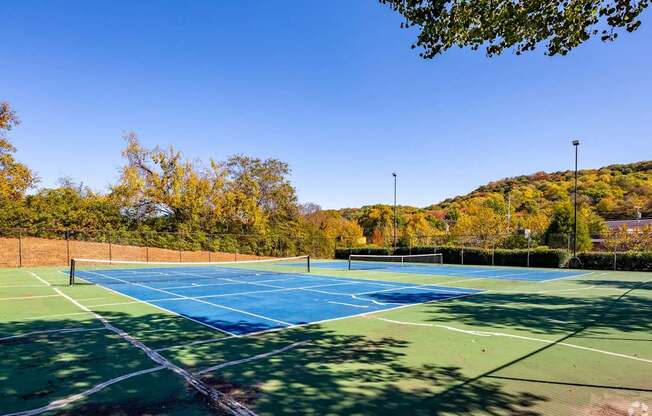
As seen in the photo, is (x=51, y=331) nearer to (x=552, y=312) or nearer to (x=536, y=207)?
(x=552, y=312)

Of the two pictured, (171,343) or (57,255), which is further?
(57,255)

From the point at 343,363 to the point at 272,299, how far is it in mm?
6909

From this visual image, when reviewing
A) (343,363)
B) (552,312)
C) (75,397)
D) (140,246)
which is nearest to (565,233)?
(552,312)

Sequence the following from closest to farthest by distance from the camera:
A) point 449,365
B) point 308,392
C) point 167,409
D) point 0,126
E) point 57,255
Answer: point 167,409
point 308,392
point 449,365
point 57,255
point 0,126

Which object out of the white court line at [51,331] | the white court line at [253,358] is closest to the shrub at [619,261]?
the white court line at [253,358]

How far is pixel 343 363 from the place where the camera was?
6105 millimetres

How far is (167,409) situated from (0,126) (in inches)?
1694

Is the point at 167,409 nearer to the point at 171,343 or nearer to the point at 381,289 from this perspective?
the point at 171,343

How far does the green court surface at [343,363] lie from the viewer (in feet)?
15.1

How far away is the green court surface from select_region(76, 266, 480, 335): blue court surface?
712 millimetres

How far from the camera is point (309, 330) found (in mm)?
8328

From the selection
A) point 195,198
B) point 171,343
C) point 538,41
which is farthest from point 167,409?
point 195,198

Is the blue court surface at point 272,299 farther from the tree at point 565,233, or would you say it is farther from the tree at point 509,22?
the tree at point 565,233

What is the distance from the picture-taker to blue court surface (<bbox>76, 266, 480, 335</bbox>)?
9539 mm
